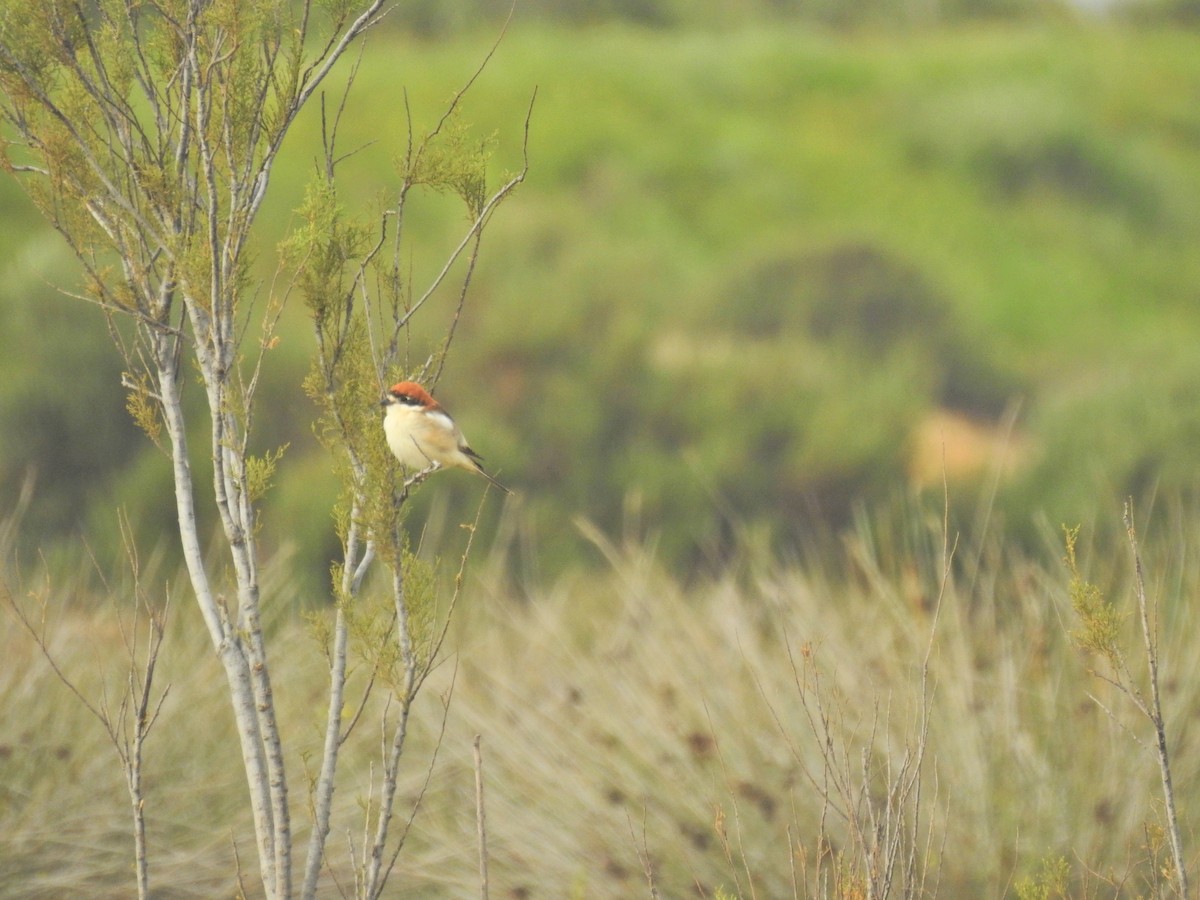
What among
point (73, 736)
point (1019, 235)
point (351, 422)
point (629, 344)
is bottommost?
point (1019, 235)

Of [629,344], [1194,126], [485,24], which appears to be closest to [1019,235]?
[1194,126]

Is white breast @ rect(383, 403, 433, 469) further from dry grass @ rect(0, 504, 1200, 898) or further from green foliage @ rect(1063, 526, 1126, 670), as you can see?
dry grass @ rect(0, 504, 1200, 898)

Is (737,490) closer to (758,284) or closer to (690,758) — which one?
(758,284)

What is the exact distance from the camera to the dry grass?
197 inches

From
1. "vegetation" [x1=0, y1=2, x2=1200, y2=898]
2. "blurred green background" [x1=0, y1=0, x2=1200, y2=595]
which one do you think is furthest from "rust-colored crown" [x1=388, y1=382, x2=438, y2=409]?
"blurred green background" [x1=0, y1=0, x2=1200, y2=595]

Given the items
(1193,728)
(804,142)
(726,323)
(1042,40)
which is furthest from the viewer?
(1042,40)

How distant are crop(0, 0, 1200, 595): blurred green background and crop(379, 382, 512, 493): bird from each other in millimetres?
1099

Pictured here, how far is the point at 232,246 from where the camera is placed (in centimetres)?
354

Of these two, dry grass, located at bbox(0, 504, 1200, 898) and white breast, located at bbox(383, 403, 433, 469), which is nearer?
white breast, located at bbox(383, 403, 433, 469)

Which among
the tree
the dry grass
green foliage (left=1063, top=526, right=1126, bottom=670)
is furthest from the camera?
the dry grass

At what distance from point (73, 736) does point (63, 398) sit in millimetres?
11258

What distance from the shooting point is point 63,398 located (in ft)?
54.0

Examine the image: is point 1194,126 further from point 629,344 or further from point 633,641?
point 633,641

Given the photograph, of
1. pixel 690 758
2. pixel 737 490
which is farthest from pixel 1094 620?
pixel 737 490
